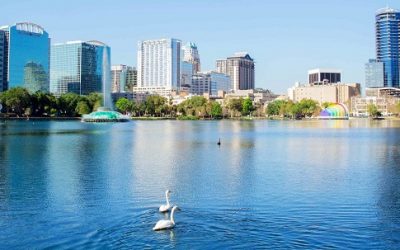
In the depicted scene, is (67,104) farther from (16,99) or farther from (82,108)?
(16,99)

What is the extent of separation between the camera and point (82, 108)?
173000 millimetres

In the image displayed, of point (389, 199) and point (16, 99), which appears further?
point (16, 99)

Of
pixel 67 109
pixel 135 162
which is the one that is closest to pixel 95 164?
pixel 135 162

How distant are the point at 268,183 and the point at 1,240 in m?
16.5

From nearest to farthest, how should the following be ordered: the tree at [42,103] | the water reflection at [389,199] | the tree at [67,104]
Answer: the water reflection at [389,199]
the tree at [42,103]
the tree at [67,104]

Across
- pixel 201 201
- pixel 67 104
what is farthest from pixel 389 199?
pixel 67 104

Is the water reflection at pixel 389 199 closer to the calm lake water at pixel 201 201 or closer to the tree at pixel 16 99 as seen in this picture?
the calm lake water at pixel 201 201

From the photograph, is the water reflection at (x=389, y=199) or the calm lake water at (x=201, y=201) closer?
the calm lake water at (x=201, y=201)

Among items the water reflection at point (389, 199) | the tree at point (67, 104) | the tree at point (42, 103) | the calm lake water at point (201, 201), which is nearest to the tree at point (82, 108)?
the tree at point (67, 104)

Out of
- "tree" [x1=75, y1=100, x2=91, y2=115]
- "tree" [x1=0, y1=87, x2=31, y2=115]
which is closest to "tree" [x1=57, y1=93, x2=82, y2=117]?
"tree" [x1=75, y1=100, x2=91, y2=115]

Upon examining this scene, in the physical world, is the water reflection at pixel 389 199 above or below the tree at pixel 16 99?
below

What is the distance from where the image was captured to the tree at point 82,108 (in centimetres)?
17312

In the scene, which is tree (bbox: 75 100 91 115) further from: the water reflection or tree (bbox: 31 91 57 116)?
the water reflection

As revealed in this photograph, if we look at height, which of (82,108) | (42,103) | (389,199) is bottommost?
(389,199)
